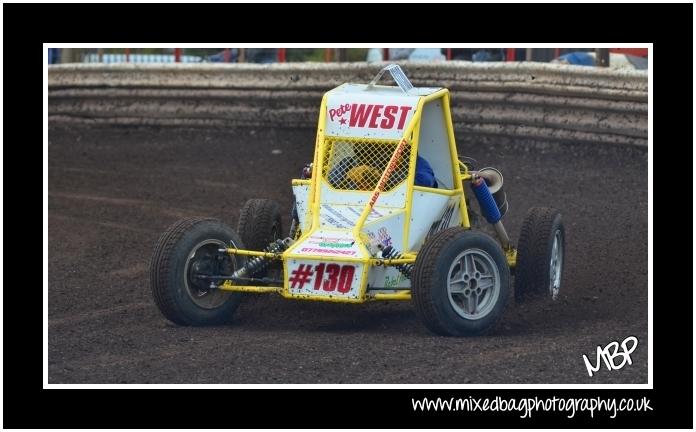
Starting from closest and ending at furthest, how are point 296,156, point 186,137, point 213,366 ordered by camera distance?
point 213,366 < point 296,156 < point 186,137

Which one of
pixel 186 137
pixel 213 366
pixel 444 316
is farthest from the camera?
pixel 186 137

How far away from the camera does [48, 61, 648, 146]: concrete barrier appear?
14.6 metres

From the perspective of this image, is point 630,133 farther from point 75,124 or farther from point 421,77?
point 75,124

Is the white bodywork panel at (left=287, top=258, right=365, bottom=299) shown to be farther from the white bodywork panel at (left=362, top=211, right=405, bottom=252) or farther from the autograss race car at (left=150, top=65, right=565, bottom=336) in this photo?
the white bodywork panel at (left=362, top=211, right=405, bottom=252)

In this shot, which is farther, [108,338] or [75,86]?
[75,86]

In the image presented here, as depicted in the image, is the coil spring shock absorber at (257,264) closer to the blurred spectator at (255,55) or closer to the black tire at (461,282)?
the black tire at (461,282)

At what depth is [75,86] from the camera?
59.2 ft

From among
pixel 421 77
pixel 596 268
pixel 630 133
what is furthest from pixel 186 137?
pixel 596 268

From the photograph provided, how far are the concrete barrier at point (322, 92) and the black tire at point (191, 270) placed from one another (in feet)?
22.5

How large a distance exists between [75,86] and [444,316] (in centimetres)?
1103

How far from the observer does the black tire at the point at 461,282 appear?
8016 millimetres

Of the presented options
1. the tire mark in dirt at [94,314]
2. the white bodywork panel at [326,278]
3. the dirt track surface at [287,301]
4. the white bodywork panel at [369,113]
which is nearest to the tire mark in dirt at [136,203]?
the dirt track surface at [287,301]

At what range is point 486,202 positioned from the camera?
9430mm

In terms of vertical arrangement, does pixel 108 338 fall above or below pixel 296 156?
below
